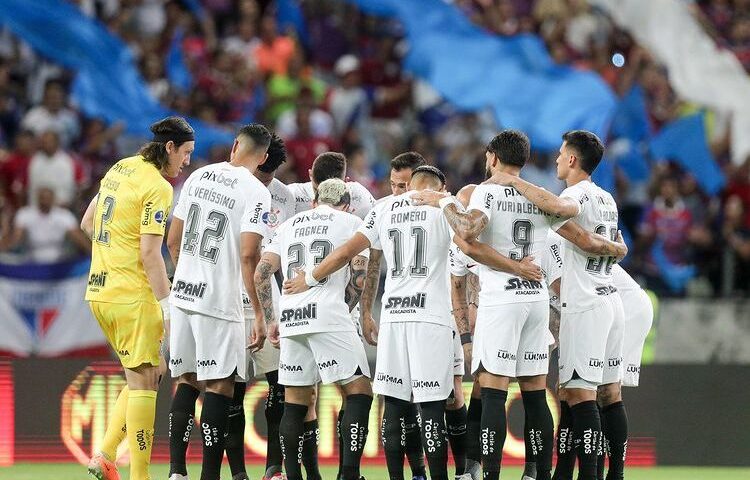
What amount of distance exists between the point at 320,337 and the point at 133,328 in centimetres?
143

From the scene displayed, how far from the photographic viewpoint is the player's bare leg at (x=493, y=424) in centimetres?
1056

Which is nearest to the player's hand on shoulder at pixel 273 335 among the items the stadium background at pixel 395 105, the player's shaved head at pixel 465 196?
the player's shaved head at pixel 465 196

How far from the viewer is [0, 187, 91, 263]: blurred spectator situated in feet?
54.2

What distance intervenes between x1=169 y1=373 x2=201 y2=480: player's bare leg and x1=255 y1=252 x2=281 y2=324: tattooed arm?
31.0 inches

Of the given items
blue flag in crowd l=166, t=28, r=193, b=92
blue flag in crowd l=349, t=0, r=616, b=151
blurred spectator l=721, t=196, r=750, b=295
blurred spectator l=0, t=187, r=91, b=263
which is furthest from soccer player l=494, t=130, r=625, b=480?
Answer: blue flag in crowd l=166, t=28, r=193, b=92

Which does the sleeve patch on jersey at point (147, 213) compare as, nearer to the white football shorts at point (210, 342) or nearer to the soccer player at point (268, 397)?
the white football shorts at point (210, 342)

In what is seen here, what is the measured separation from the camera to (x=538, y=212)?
10.7m

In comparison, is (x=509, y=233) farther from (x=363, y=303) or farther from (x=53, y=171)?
(x=53, y=171)

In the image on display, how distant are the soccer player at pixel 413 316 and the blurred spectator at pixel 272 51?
903 centimetres

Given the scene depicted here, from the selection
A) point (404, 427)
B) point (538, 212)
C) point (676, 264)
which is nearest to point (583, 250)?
Answer: point (538, 212)

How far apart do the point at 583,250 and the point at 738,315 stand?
6155 mm

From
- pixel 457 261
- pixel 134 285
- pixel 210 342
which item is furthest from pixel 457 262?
pixel 134 285

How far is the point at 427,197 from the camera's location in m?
10.9

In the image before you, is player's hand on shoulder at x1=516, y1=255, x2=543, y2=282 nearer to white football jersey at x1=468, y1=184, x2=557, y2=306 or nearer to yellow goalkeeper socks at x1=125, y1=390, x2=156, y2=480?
white football jersey at x1=468, y1=184, x2=557, y2=306
